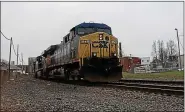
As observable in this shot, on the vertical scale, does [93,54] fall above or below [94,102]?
above

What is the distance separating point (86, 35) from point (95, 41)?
60 cm

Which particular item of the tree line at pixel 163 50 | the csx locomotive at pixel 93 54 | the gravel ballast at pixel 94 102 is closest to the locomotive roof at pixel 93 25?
the csx locomotive at pixel 93 54

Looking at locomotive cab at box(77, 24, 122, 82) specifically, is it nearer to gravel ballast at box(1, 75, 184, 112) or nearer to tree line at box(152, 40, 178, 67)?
gravel ballast at box(1, 75, 184, 112)

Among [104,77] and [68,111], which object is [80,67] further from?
[68,111]

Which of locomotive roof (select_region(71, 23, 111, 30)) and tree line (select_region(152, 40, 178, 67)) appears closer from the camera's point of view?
locomotive roof (select_region(71, 23, 111, 30))

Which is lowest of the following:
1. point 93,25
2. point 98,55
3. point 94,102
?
point 94,102

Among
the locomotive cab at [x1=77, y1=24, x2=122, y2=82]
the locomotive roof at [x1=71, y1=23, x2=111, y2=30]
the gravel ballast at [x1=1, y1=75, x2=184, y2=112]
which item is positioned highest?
the locomotive roof at [x1=71, y1=23, x2=111, y2=30]

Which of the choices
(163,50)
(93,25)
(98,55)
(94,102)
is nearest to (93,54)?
(98,55)

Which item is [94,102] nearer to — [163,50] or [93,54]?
[93,54]

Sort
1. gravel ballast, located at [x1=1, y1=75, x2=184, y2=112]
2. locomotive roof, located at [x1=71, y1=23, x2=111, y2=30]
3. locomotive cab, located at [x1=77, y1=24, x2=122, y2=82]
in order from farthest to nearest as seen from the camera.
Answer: locomotive roof, located at [x1=71, y1=23, x2=111, y2=30] → locomotive cab, located at [x1=77, y1=24, x2=122, y2=82] → gravel ballast, located at [x1=1, y1=75, x2=184, y2=112]

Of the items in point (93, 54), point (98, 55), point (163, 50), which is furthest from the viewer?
point (163, 50)

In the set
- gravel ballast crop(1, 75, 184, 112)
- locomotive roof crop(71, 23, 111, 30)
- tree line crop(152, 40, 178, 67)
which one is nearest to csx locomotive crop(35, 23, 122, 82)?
locomotive roof crop(71, 23, 111, 30)

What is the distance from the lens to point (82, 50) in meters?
16.2

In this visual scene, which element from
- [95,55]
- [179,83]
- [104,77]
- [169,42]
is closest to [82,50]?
[95,55]
